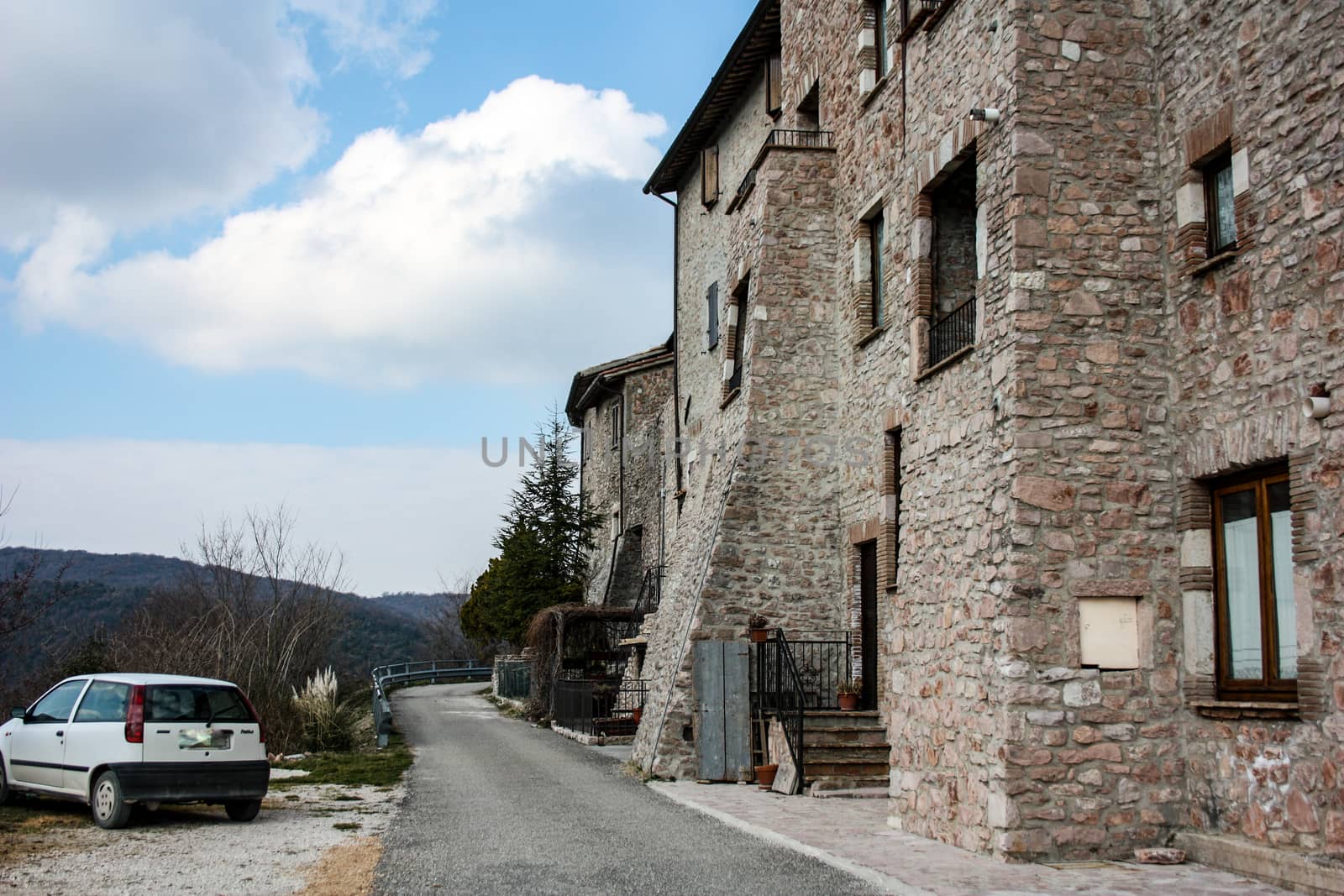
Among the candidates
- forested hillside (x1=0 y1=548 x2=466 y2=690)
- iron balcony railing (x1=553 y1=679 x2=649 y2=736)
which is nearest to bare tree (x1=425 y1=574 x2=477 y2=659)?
forested hillside (x1=0 y1=548 x2=466 y2=690)

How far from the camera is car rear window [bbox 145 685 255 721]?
11164 mm

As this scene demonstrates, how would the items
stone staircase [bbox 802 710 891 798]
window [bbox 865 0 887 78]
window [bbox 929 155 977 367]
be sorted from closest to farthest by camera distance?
window [bbox 929 155 977 367]
stone staircase [bbox 802 710 891 798]
window [bbox 865 0 887 78]

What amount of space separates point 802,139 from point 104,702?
38.0 ft

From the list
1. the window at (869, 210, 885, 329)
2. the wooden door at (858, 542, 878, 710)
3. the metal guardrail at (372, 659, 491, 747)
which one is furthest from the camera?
the metal guardrail at (372, 659, 491, 747)

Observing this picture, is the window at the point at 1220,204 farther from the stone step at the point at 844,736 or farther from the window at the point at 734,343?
the window at the point at 734,343

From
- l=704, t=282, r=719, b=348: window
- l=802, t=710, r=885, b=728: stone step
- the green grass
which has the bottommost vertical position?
the green grass

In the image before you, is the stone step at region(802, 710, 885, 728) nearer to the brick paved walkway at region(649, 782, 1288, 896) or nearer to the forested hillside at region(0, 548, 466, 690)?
the brick paved walkway at region(649, 782, 1288, 896)

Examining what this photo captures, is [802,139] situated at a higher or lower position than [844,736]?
higher

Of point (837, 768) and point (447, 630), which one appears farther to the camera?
point (447, 630)

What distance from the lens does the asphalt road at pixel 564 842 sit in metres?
8.09

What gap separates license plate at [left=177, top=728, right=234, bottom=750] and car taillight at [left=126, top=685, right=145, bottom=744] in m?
0.34

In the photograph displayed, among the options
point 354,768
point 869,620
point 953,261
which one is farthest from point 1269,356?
point 354,768

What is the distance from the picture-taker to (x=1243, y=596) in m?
8.77

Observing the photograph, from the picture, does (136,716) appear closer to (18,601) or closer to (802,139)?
(18,601)
